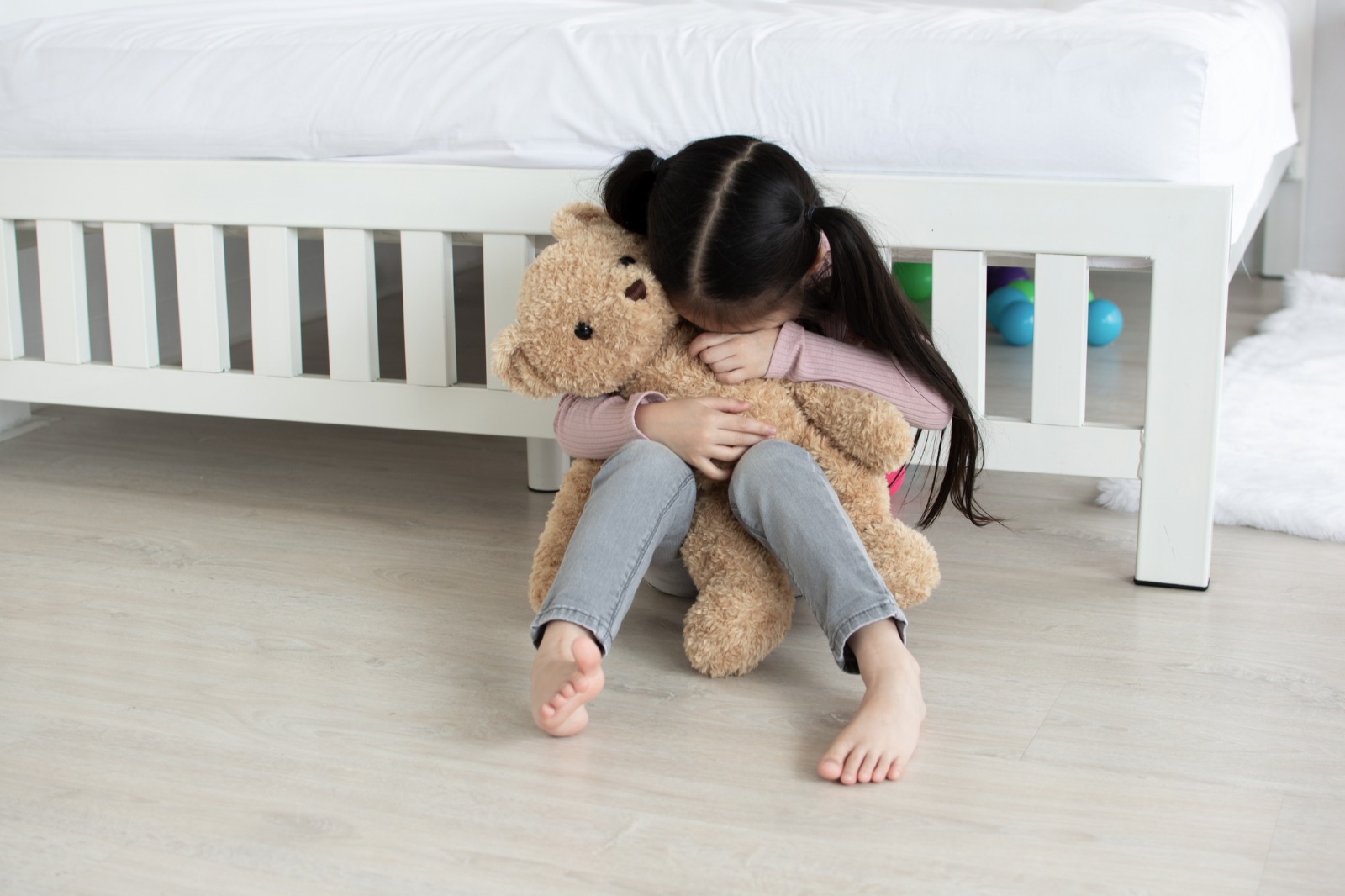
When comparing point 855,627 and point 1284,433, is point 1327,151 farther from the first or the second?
point 855,627

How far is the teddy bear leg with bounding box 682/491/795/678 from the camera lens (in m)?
1.04

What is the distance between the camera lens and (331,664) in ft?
3.50

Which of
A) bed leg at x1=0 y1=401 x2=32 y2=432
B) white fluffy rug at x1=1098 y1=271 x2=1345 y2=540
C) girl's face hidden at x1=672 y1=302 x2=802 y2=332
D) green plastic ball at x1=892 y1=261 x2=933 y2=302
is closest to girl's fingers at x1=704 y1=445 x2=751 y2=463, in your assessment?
girl's face hidden at x1=672 y1=302 x2=802 y2=332

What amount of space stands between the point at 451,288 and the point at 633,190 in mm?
377

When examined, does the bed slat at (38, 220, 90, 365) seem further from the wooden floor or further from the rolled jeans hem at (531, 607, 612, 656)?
the rolled jeans hem at (531, 607, 612, 656)

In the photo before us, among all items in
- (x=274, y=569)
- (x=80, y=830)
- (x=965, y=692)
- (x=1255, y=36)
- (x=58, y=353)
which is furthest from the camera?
(x=1255, y=36)

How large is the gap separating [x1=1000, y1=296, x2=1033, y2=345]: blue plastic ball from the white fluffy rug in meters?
0.36

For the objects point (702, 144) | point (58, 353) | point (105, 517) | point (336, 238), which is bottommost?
point (105, 517)

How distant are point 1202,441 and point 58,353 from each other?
133 centimetres

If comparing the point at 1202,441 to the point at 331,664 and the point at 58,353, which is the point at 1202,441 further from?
the point at 58,353

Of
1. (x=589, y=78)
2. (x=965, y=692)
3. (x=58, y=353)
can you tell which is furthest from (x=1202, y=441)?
(x=58, y=353)

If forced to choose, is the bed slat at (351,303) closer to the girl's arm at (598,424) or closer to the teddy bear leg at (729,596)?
the girl's arm at (598,424)

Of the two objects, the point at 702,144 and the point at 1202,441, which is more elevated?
the point at 702,144

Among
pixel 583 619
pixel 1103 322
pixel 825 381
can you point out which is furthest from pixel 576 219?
pixel 1103 322
